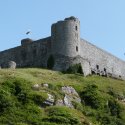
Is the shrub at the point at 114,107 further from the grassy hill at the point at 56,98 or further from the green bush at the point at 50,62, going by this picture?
the green bush at the point at 50,62

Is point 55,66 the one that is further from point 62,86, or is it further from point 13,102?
point 13,102

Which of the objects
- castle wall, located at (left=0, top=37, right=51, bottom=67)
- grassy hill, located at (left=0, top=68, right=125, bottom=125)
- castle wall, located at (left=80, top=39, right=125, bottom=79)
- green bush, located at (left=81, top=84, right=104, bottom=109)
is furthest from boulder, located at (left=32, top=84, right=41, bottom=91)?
castle wall, located at (left=80, top=39, right=125, bottom=79)

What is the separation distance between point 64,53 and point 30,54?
24.9 ft

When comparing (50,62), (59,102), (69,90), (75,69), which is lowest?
(59,102)

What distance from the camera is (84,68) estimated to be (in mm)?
77875

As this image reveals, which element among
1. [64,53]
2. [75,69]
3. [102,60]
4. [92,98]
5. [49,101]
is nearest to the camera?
[49,101]

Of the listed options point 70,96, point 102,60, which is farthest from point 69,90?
point 102,60

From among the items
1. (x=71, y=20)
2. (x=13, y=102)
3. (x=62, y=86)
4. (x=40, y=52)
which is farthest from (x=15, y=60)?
(x=13, y=102)

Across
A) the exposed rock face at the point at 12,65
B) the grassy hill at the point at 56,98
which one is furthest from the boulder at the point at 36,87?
the exposed rock face at the point at 12,65

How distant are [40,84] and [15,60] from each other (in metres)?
20.3

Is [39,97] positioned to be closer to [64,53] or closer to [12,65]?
[64,53]

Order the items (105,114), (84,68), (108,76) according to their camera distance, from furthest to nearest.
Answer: (108,76)
(84,68)
(105,114)

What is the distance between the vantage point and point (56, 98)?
6438 centimetres

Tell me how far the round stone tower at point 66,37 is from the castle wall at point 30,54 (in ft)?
6.93
